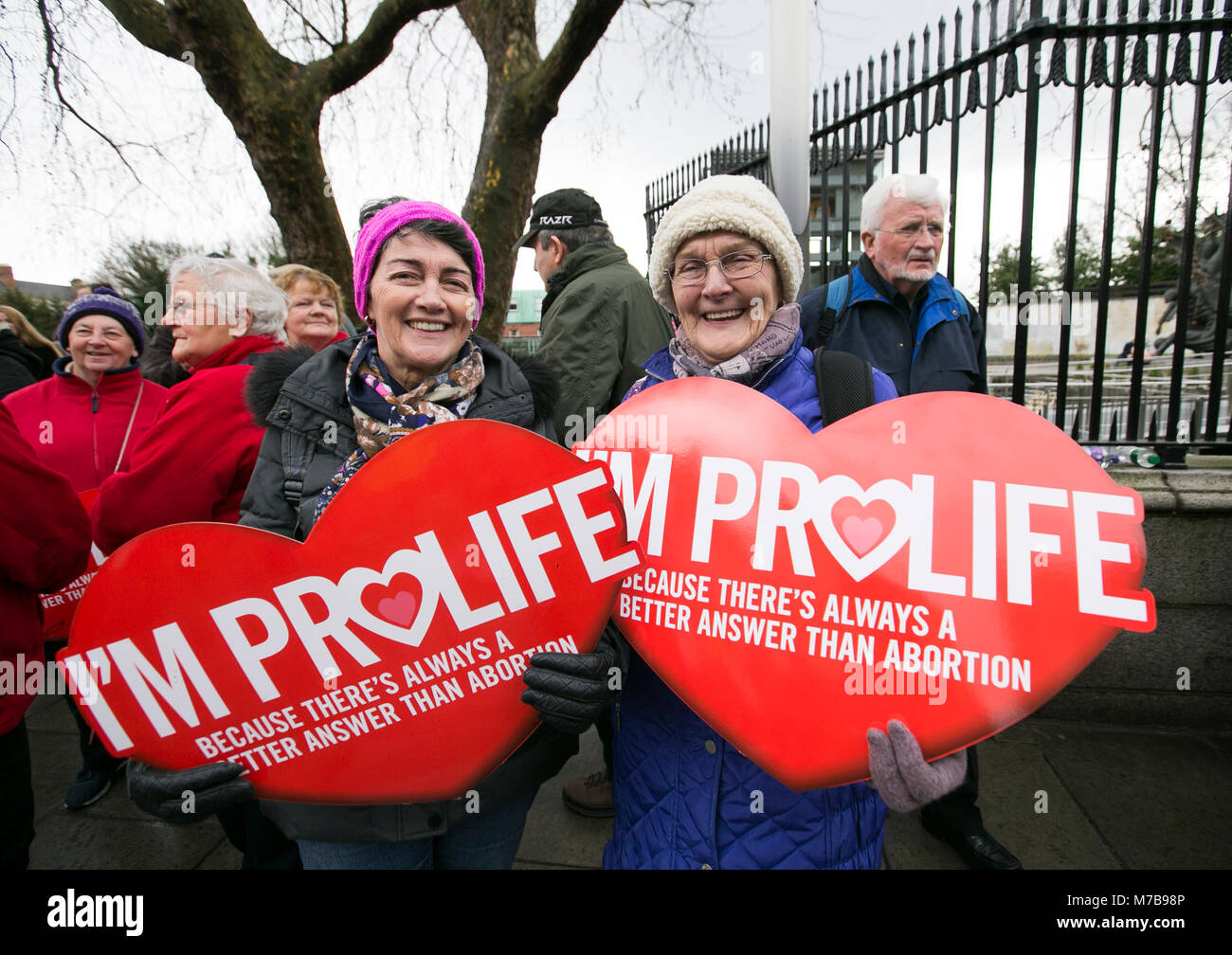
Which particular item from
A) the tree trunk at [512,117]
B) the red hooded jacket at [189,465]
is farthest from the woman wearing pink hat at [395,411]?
the tree trunk at [512,117]

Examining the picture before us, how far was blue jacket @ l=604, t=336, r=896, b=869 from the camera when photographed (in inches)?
48.0

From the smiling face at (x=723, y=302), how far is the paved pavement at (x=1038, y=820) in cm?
209

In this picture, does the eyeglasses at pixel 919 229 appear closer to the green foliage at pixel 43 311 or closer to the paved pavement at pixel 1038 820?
the paved pavement at pixel 1038 820

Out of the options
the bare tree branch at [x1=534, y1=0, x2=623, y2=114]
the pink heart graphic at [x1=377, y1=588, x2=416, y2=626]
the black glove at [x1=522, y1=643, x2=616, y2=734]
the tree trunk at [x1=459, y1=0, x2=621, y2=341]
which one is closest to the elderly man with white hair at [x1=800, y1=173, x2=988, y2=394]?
the black glove at [x1=522, y1=643, x2=616, y2=734]

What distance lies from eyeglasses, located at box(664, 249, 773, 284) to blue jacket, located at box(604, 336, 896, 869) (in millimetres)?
207

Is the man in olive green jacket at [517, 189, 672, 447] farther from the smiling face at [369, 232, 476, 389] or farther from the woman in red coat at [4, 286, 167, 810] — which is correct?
the woman in red coat at [4, 286, 167, 810]

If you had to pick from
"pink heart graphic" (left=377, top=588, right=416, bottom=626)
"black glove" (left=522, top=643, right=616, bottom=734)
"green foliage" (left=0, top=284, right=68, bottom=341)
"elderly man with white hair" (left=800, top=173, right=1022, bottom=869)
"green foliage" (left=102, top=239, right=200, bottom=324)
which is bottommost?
"black glove" (left=522, top=643, right=616, bottom=734)

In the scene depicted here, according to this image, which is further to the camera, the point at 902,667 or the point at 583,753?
the point at 583,753

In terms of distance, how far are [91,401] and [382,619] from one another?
2.19m

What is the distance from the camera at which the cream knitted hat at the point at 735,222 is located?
138 cm
